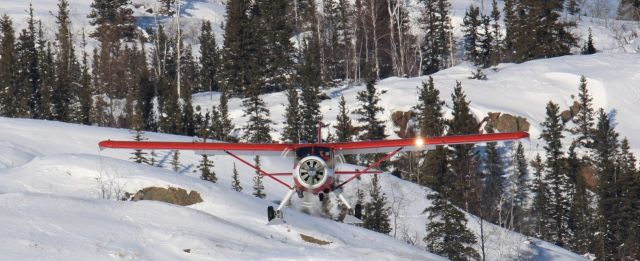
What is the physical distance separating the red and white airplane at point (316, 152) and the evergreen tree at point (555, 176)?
42.5 m

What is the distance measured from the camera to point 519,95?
6594 cm

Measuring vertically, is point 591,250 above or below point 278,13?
below

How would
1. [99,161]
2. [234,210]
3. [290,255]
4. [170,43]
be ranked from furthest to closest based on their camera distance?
1. [170,43]
2. [99,161]
3. [234,210]
4. [290,255]

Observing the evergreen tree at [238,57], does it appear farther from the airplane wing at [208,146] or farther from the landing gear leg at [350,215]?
the landing gear leg at [350,215]

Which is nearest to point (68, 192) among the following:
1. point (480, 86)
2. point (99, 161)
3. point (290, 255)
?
point (99, 161)

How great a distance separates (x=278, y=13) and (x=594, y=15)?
206 ft

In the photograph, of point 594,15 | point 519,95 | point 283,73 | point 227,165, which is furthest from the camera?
point 594,15

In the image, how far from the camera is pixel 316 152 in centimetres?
1560

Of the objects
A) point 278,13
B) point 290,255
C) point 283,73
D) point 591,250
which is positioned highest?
point 278,13

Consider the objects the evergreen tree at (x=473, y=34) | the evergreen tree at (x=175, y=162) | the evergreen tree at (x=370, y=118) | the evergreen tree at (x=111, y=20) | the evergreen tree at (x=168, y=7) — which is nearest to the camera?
the evergreen tree at (x=175, y=162)

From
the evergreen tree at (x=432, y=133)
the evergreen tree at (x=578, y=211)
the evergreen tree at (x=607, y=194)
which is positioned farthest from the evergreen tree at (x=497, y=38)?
the evergreen tree at (x=432, y=133)

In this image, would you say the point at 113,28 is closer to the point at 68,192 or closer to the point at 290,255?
the point at 68,192

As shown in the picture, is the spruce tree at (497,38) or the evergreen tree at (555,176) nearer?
the evergreen tree at (555,176)

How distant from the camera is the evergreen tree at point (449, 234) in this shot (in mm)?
42469
